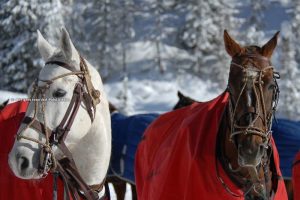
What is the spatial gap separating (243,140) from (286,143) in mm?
3403

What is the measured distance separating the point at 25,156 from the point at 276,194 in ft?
6.51

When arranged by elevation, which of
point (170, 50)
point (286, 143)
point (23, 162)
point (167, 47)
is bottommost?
point (170, 50)

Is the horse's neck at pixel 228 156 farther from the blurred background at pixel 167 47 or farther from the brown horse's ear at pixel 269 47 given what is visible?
the blurred background at pixel 167 47

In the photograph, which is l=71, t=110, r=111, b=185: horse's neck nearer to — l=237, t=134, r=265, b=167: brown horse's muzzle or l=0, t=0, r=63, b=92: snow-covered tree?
l=237, t=134, r=265, b=167: brown horse's muzzle

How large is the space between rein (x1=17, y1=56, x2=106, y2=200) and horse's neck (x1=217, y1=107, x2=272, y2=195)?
988 millimetres

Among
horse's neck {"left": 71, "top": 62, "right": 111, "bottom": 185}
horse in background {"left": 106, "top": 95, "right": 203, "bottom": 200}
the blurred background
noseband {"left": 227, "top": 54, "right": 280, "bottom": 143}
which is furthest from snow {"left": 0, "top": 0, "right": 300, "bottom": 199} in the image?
noseband {"left": 227, "top": 54, "right": 280, "bottom": 143}

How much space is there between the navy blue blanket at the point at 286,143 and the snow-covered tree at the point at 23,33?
2088cm

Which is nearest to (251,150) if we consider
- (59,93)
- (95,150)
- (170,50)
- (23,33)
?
(95,150)

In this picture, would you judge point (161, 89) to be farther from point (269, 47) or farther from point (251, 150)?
point (251, 150)

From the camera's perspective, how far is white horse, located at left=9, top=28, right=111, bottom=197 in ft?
12.4

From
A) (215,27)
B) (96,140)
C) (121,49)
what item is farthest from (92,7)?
(96,140)

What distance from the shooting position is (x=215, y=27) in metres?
47.7

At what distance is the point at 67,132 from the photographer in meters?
3.94

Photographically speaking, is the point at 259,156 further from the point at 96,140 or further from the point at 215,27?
the point at 215,27
